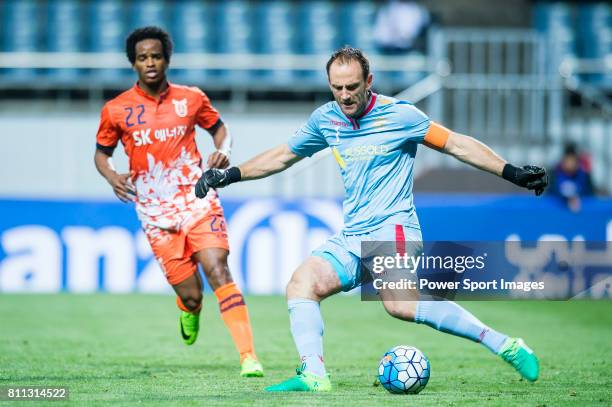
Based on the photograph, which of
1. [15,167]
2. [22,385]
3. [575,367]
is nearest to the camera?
[22,385]

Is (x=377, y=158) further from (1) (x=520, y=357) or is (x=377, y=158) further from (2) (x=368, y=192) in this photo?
(1) (x=520, y=357)

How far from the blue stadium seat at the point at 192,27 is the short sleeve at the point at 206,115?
1075 cm

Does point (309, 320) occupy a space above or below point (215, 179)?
below

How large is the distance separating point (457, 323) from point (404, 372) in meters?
0.43

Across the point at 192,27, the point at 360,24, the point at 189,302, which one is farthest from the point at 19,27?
the point at 189,302

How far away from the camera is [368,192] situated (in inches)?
276

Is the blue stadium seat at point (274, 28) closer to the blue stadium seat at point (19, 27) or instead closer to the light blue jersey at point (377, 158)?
the blue stadium seat at point (19, 27)

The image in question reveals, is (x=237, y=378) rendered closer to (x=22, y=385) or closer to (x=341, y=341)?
(x=22, y=385)

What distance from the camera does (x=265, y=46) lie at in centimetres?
1939

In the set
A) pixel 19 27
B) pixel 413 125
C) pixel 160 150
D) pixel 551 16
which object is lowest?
pixel 160 150

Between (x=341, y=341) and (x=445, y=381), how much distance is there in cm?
294

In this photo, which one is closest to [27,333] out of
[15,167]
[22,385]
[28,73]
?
[22,385]

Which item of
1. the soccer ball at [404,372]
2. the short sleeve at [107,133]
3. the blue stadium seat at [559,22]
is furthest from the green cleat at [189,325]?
the blue stadium seat at [559,22]

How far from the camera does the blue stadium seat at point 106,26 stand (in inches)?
754
